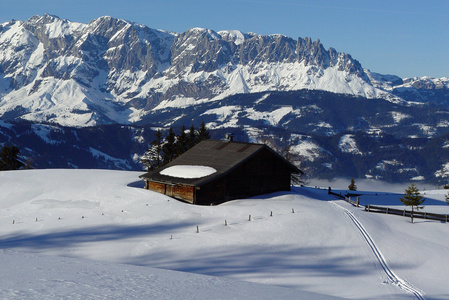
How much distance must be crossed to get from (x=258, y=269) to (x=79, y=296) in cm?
1538

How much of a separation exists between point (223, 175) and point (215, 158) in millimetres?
5225

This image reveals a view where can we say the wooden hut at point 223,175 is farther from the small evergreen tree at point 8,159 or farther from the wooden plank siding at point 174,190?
the small evergreen tree at point 8,159

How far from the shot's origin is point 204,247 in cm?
3697

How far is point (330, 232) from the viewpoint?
40.5 meters

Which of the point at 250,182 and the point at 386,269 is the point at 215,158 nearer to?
the point at 250,182

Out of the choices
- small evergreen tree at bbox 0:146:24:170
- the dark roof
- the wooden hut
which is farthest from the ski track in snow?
small evergreen tree at bbox 0:146:24:170

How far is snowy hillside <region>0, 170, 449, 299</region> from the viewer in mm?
24156

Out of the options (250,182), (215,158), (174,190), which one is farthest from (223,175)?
(174,190)

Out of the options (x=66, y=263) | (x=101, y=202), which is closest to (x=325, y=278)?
(x=66, y=263)

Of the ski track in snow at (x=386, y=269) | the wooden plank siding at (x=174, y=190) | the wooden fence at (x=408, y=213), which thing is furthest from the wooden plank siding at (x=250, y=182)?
the ski track in snow at (x=386, y=269)

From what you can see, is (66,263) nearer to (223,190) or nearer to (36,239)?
(36,239)

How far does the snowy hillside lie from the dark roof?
2597 mm

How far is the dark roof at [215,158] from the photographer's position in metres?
51.0

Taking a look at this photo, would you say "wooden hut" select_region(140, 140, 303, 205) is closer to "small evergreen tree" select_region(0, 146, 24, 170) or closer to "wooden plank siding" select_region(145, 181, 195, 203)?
"wooden plank siding" select_region(145, 181, 195, 203)
